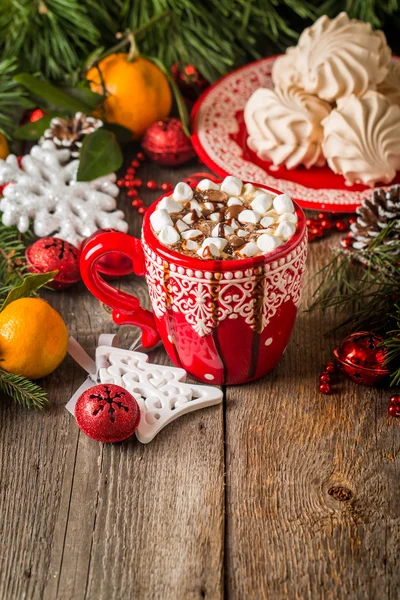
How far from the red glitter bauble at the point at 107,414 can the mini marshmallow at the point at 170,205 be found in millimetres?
209

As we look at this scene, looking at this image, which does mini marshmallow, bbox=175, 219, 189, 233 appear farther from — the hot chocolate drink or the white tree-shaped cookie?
the white tree-shaped cookie

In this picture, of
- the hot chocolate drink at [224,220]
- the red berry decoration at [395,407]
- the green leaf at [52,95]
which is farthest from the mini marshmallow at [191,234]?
the green leaf at [52,95]

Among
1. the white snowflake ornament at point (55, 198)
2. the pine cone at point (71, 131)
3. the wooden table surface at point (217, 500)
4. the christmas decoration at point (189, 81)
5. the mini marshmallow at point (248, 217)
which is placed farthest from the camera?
the christmas decoration at point (189, 81)

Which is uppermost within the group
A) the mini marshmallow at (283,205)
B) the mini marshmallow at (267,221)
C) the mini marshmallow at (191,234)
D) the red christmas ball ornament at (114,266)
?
the mini marshmallow at (283,205)

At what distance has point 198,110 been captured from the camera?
4.27 ft

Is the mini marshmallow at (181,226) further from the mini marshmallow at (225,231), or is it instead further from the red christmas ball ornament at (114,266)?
the red christmas ball ornament at (114,266)

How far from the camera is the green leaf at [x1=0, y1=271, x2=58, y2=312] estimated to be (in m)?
0.91

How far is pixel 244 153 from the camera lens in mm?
1240

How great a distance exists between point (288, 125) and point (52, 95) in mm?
391

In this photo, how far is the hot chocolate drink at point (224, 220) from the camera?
2.59 feet

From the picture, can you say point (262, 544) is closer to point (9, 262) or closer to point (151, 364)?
point (151, 364)

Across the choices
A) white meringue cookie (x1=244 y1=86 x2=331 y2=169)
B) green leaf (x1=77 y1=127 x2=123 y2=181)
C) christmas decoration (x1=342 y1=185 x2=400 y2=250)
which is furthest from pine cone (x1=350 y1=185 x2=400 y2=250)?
green leaf (x1=77 y1=127 x2=123 y2=181)

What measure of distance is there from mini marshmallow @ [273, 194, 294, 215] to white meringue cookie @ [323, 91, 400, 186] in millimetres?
321

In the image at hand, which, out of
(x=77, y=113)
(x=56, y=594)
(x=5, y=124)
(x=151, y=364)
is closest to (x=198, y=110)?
(x=77, y=113)
